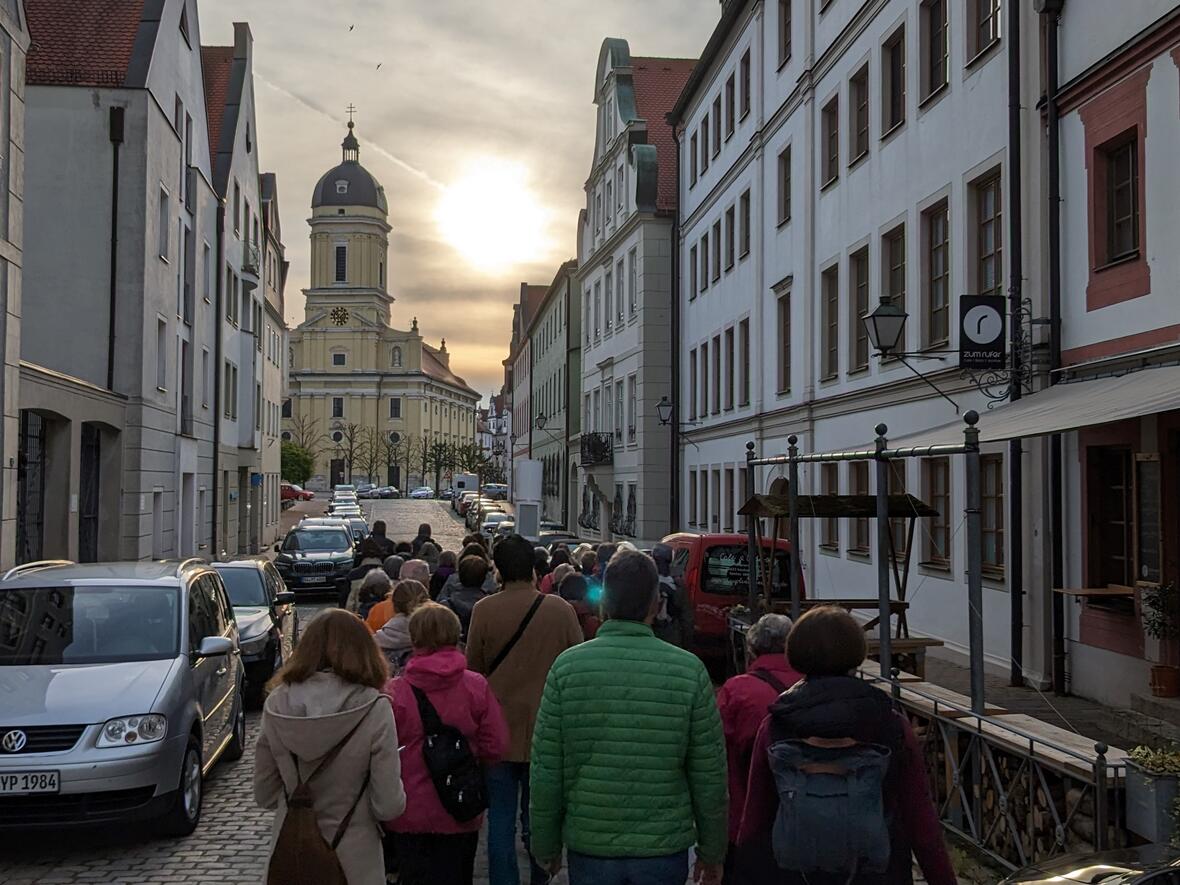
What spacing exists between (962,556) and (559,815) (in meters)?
12.9

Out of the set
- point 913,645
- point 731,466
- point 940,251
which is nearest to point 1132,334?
point 913,645

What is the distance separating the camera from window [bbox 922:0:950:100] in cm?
1723

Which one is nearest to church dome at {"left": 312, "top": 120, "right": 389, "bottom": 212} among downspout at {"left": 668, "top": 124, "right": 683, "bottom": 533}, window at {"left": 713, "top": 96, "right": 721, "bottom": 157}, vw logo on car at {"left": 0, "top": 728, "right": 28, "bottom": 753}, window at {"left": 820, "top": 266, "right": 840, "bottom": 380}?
downspout at {"left": 668, "top": 124, "right": 683, "bottom": 533}

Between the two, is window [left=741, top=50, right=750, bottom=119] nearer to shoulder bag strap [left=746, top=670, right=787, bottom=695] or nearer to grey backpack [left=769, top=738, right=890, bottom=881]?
shoulder bag strap [left=746, top=670, right=787, bottom=695]

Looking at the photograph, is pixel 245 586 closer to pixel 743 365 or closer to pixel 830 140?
pixel 830 140

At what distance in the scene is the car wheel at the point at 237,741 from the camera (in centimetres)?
1040

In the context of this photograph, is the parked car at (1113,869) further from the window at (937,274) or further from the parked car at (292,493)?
the parked car at (292,493)

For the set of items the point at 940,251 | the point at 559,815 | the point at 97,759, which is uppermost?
the point at 940,251

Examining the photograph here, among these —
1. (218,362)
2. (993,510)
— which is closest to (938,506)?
(993,510)

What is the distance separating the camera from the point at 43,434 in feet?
65.3

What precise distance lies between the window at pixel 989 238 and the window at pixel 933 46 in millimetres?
2142

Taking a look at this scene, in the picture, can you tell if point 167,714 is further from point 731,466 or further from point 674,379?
point 674,379

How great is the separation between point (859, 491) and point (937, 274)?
4.39 m

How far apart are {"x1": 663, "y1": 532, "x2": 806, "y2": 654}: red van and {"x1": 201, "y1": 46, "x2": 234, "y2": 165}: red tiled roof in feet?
88.8
